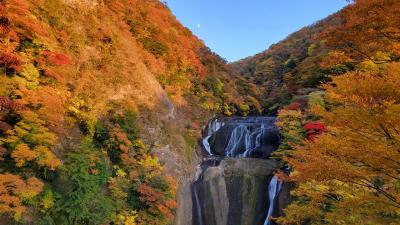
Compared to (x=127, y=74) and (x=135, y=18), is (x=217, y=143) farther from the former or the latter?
(x=135, y=18)

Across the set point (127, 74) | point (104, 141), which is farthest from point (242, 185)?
point (127, 74)

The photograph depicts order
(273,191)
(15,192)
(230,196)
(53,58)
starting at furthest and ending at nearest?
(230,196) < (273,191) < (53,58) < (15,192)

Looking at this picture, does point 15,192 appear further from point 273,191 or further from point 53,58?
point 273,191

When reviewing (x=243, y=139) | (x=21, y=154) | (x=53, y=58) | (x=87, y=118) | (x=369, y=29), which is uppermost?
(x=53, y=58)

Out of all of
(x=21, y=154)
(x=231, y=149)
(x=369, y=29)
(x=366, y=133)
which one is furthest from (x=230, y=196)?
(x=369, y=29)

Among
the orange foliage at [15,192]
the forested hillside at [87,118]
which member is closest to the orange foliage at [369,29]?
the forested hillside at [87,118]

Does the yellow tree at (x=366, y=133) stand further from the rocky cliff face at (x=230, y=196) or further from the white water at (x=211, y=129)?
the white water at (x=211, y=129)
